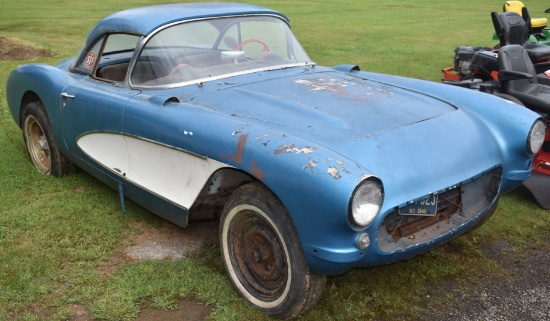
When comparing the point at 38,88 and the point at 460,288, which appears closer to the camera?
the point at 460,288

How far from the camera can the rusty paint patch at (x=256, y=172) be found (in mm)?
2607

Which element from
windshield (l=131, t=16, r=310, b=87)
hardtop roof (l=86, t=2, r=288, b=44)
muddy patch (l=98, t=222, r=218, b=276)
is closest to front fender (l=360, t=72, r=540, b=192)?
windshield (l=131, t=16, r=310, b=87)

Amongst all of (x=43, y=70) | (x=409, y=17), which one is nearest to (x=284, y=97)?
(x=43, y=70)

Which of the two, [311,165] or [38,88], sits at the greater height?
[311,165]

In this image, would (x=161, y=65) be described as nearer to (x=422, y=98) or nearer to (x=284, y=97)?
(x=284, y=97)

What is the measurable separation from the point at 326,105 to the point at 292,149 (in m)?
0.79

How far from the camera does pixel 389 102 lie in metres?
3.39

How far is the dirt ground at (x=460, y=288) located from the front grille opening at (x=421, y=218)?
1.46 ft

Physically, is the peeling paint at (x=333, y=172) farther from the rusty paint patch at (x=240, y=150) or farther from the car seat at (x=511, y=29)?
the car seat at (x=511, y=29)

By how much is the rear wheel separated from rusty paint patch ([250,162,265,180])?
258 centimetres

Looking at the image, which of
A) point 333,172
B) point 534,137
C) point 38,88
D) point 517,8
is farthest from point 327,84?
point 517,8

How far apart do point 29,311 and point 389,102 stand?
2345mm

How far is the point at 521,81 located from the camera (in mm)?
5312

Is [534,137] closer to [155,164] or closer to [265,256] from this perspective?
[265,256]
